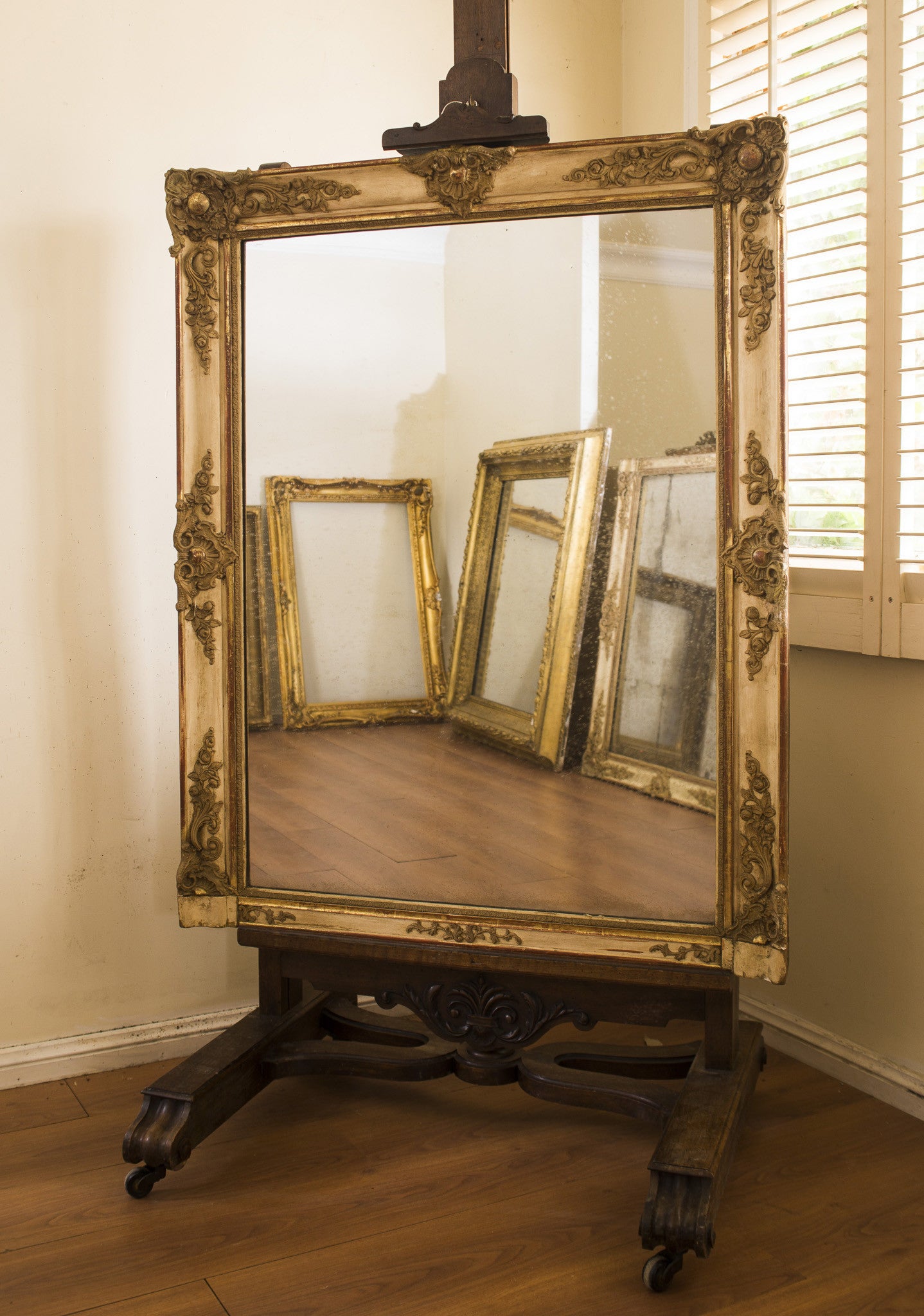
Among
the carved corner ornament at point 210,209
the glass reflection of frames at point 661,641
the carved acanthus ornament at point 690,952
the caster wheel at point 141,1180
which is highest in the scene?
the carved corner ornament at point 210,209

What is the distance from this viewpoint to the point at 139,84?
2.49 metres

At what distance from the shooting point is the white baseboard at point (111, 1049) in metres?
2.51

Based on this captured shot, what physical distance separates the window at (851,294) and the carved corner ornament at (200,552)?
44.6 inches

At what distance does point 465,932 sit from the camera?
2.07 metres

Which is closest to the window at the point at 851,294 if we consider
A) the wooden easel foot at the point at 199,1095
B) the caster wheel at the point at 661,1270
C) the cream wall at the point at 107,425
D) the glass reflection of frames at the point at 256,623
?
the cream wall at the point at 107,425

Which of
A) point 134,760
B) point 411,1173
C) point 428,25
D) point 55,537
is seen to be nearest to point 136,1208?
point 411,1173

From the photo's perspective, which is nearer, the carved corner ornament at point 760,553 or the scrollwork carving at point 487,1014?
the carved corner ornament at point 760,553

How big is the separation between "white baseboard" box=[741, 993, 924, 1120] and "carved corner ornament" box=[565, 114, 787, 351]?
1510mm

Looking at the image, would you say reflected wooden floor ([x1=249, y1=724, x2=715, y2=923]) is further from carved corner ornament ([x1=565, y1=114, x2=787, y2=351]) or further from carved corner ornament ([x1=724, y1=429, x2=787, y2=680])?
carved corner ornament ([x1=565, y1=114, x2=787, y2=351])

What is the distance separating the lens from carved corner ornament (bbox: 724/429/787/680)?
1.87 meters

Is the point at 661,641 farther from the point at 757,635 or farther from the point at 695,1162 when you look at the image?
the point at 695,1162

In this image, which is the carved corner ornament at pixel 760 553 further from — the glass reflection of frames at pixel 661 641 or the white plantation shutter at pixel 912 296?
the white plantation shutter at pixel 912 296

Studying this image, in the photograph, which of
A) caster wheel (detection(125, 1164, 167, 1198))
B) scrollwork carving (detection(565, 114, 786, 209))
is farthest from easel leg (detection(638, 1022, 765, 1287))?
scrollwork carving (detection(565, 114, 786, 209))

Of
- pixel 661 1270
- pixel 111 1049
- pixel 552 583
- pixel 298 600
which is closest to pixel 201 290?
pixel 298 600
